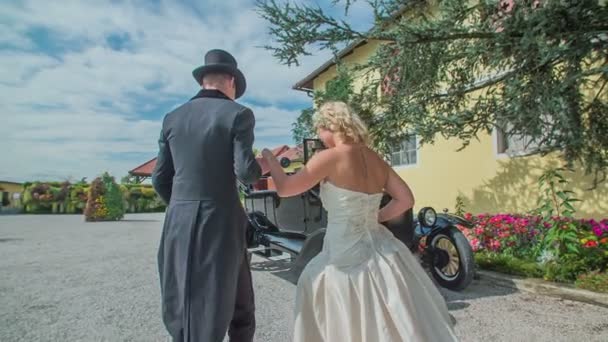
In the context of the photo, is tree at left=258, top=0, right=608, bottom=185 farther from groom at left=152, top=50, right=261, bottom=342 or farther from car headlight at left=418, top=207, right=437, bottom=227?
groom at left=152, top=50, right=261, bottom=342

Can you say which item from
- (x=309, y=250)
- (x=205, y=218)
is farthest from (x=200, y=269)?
(x=309, y=250)

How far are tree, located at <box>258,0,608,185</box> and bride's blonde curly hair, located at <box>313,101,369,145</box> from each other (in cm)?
180

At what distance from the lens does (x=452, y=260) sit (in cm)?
476

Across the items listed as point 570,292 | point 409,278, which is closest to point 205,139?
point 409,278

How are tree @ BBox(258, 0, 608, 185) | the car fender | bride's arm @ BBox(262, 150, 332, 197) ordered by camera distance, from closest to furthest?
bride's arm @ BBox(262, 150, 332, 197) < tree @ BBox(258, 0, 608, 185) < the car fender

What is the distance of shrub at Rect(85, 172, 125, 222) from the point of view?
58.5 ft

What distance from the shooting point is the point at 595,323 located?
3.41 metres

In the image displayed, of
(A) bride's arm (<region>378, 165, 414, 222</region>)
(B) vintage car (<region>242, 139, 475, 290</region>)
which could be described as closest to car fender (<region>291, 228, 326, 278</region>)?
(B) vintage car (<region>242, 139, 475, 290</region>)

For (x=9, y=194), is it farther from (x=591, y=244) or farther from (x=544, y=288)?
(x=591, y=244)

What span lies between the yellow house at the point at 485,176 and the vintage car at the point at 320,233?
1.48 metres

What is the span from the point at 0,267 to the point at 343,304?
6.85 m

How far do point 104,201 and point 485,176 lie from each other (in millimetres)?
16615

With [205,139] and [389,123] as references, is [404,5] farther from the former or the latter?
[205,139]

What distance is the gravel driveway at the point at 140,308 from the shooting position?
3.21m
